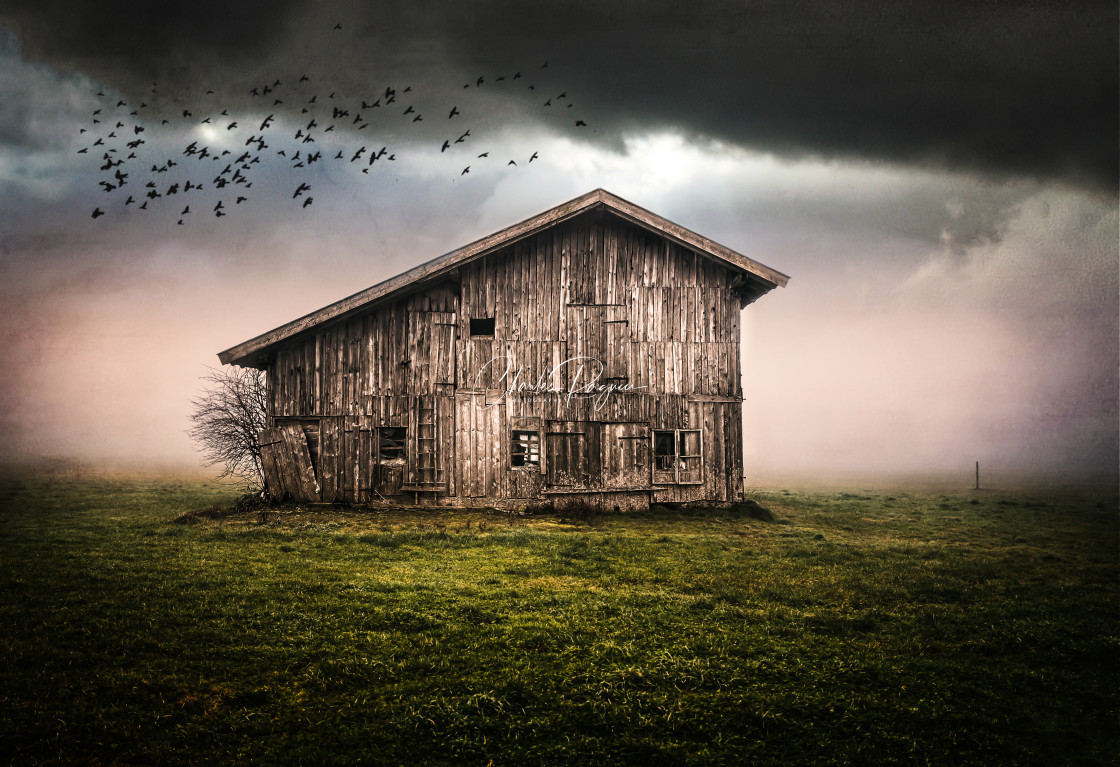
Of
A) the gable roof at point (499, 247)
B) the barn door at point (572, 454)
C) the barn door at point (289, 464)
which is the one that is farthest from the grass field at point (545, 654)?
the gable roof at point (499, 247)

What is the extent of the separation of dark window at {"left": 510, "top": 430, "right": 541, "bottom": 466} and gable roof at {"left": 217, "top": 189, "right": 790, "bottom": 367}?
18.3 feet

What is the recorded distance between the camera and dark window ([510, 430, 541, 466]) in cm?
1861

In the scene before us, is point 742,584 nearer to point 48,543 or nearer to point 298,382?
point 48,543

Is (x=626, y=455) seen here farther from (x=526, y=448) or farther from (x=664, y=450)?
(x=526, y=448)

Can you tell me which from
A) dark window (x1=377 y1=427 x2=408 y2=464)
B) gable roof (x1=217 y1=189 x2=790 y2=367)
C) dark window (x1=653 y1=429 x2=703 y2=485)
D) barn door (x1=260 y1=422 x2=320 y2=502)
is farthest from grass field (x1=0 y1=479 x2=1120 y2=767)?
gable roof (x1=217 y1=189 x2=790 y2=367)

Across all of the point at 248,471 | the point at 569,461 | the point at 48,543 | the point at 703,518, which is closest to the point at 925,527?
the point at 703,518

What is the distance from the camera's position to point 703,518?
17.9m

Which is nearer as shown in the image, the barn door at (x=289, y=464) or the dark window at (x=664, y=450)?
the barn door at (x=289, y=464)

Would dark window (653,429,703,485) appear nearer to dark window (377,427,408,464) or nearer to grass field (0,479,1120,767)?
grass field (0,479,1120,767)

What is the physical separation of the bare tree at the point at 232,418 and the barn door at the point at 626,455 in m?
14.2

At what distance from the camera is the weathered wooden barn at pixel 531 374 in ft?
60.0

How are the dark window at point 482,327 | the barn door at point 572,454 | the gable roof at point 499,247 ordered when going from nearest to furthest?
the gable roof at point 499,247 → the barn door at point 572,454 → the dark window at point 482,327

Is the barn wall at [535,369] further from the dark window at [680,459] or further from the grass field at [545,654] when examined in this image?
the grass field at [545,654]

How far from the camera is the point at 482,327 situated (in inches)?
763
